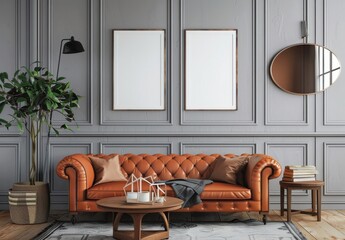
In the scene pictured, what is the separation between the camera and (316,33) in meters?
5.93

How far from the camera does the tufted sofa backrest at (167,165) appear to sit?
5.55 meters

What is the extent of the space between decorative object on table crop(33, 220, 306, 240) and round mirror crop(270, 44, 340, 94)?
1608mm

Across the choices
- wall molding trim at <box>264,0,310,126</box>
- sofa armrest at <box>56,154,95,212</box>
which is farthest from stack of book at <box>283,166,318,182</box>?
sofa armrest at <box>56,154,95,212</box>

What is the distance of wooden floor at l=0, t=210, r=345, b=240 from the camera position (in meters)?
4.58

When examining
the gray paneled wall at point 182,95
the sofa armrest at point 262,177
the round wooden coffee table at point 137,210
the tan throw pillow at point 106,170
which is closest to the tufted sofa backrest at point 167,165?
the tan throw pillow at point 106,170

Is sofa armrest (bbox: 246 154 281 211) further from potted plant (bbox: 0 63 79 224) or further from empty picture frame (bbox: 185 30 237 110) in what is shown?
potted plant (bbox: 0 63 79 224)

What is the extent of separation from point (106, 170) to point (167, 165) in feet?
2.10

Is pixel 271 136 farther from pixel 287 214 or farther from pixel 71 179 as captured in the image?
pixel 71 179

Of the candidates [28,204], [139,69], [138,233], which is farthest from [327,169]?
[28,204]

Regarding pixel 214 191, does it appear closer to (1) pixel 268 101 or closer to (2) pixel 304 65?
(1) pixel 268 101

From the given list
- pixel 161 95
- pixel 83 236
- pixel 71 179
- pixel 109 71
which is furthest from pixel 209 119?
pixel 83 236

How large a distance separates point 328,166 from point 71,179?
2751mm

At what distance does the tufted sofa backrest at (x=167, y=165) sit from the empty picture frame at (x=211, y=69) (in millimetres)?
614

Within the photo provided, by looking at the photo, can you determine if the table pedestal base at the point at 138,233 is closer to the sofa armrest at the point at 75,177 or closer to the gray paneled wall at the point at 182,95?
the sofa armrest at the point at 75,177
